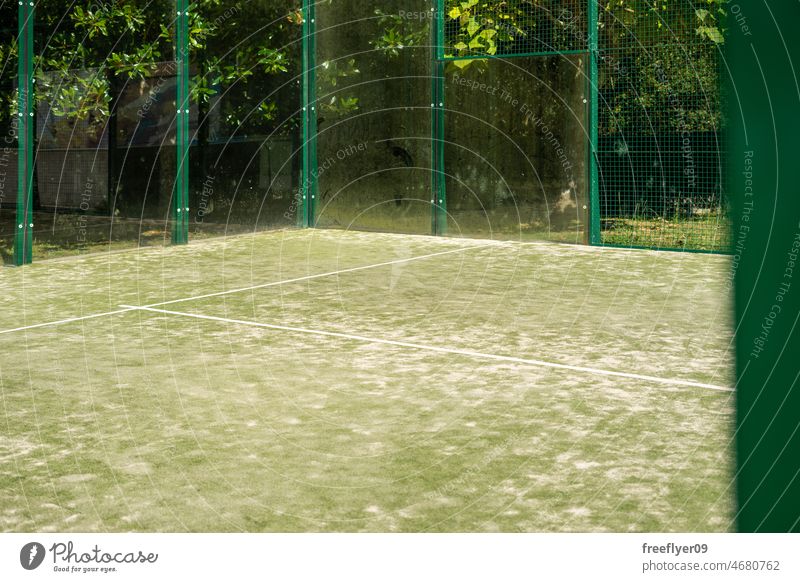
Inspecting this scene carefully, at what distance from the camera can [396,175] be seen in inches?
382

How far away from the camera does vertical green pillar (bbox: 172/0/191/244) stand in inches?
344

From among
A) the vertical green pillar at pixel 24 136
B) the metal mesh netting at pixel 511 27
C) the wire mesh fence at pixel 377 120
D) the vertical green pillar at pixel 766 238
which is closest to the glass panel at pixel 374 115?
the wire mesh fence at pixel 377 120

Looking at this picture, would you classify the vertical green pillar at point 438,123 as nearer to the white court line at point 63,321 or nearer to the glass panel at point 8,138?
the glass panel at point 8,138

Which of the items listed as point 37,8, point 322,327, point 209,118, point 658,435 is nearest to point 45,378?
point 322,327

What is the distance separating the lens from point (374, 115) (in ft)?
32.1

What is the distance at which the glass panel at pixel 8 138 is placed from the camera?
7457 mm

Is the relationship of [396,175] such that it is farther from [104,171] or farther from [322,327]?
[322,327]

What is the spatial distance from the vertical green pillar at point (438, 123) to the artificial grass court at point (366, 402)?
8.50 feet

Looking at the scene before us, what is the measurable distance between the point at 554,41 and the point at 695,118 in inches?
50.3

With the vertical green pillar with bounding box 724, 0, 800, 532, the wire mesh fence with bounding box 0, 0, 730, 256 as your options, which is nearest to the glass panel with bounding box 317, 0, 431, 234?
the wire mesh fence with bounding box 0, 0, 730, 256

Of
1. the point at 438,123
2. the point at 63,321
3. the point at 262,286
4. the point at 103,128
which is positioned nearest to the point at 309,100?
the point at 438,123

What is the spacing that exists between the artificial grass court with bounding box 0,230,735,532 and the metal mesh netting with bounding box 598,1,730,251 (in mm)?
1661

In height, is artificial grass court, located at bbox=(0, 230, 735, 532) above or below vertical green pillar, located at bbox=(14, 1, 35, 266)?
below

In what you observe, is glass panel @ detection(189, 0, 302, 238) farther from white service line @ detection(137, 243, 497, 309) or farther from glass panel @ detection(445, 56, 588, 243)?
white service line @ detection(137, 243, 497, 309)
